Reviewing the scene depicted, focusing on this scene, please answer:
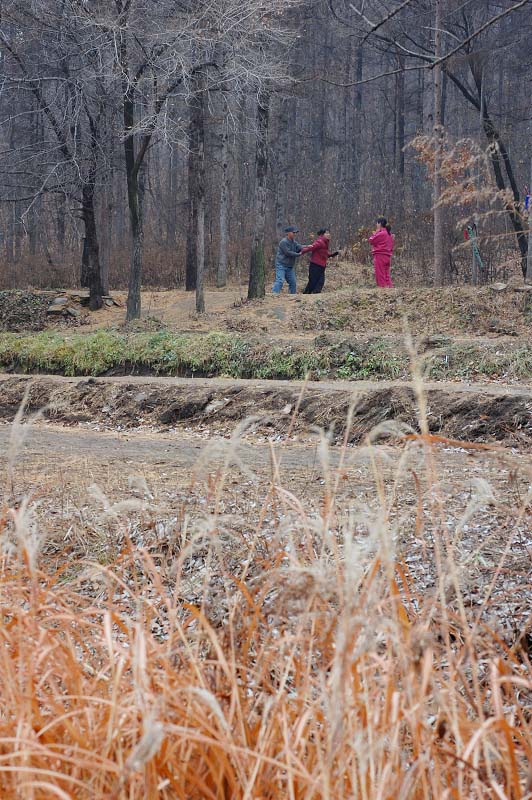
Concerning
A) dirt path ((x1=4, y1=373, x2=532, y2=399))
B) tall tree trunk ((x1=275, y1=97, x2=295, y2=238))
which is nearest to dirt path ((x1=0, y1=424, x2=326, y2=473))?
dirt path ((x1=4, y1=373, x2=532, y2=399))

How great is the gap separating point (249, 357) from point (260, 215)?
28.9 ft

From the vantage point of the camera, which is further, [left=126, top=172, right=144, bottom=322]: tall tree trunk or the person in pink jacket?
the person in pink jacket

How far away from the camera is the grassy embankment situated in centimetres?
1112

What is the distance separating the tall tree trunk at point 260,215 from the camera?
63.8 feet

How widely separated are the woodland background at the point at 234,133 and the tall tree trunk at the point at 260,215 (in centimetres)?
7

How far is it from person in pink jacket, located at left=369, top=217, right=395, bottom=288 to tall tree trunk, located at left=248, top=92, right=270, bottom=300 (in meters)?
2.62

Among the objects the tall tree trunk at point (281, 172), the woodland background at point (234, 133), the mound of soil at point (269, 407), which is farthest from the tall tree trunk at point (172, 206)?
the mound of soil at point (269, 407)

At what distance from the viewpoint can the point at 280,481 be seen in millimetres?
4371

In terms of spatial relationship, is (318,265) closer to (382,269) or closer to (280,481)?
(382,269)

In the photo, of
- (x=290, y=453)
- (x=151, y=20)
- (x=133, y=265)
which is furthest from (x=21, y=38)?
(x=290, y=453)

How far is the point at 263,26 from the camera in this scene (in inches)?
638

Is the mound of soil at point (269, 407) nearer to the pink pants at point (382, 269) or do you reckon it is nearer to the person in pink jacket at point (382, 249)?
the person in pink jacket at point (382, 249)

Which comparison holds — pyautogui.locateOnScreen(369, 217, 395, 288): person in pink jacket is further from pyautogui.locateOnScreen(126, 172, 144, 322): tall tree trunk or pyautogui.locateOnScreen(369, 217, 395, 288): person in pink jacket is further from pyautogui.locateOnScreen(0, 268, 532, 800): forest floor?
pyautogui.locateOnScreen(126, 172, 144, 322): tall tree trunk

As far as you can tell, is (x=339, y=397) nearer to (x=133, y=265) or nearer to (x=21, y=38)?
(x=133, y=265)
